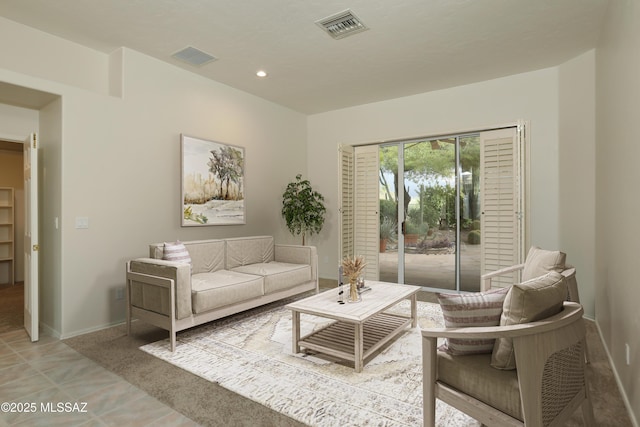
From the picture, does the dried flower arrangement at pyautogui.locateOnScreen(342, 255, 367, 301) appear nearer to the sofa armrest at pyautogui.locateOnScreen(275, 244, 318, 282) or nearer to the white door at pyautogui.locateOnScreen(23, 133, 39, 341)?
the sofa armrest at pyautogui.locateOnScreen(275, 244, 318, 282)

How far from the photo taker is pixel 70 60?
3.70 metres

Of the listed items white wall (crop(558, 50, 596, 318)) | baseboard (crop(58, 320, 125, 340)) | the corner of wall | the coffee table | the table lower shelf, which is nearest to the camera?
the coffee table

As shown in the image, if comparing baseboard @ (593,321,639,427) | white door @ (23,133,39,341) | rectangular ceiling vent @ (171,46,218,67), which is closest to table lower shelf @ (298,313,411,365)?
baseboard @ (593,321,639,427)

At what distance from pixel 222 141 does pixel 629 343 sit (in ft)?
15.1

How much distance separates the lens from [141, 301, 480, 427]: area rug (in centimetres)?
210

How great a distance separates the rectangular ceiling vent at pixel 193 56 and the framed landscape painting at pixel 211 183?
88 centimetres

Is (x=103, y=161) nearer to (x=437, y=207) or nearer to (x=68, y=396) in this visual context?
(x=68, y=396)

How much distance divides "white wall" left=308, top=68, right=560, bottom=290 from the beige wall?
90 centimetres

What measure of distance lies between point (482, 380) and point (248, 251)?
361 centimetres

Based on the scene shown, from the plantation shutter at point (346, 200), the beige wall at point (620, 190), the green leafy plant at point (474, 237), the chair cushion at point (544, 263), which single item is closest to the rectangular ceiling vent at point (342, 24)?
the beige wall at point (620, 190)

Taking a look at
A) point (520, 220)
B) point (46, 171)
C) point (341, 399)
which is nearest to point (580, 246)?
point (520, 220)

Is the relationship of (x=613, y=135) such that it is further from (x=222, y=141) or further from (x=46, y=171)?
(x=46, y=171)

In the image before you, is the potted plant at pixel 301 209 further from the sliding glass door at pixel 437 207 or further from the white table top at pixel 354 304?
the white table top at pixel 354 304

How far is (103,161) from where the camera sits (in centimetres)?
369
